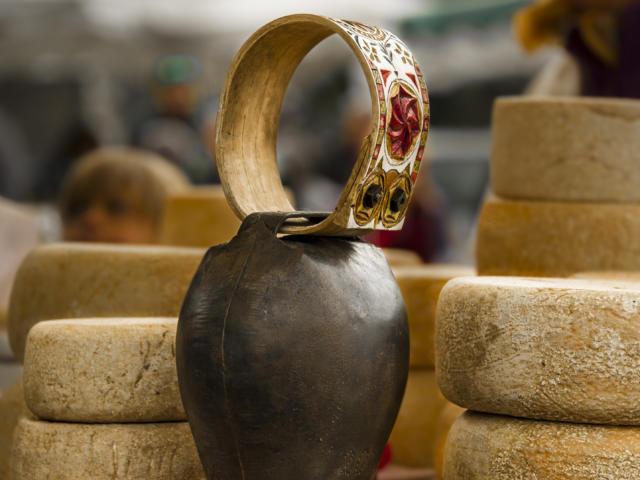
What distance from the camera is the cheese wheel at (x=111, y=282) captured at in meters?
2.45

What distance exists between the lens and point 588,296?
1.73 meters

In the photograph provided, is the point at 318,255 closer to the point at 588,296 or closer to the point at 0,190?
the point at 588,296

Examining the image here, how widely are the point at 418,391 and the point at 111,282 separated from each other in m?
0.97

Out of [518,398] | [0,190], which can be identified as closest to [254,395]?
[518,398]

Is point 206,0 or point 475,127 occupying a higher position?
point 206,0

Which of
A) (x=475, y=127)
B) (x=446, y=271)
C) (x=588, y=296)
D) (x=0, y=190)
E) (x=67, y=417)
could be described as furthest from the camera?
(x=475, y=127)

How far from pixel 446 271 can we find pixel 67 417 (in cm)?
126

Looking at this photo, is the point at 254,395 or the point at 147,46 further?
the point at 147,46

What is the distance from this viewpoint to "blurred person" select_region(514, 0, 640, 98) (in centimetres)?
349

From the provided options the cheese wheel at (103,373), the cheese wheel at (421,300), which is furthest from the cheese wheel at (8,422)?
the cheese wheel at (421,300)

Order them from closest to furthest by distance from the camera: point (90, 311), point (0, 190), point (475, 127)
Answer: point (90, 311) < point (0, 190) < point (475, 127)

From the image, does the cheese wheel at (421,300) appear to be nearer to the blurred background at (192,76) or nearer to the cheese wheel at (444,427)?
the cheese wheel at (444,427)

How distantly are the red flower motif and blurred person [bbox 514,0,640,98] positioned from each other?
179 cm

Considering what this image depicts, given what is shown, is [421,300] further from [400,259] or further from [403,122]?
[403,122]
